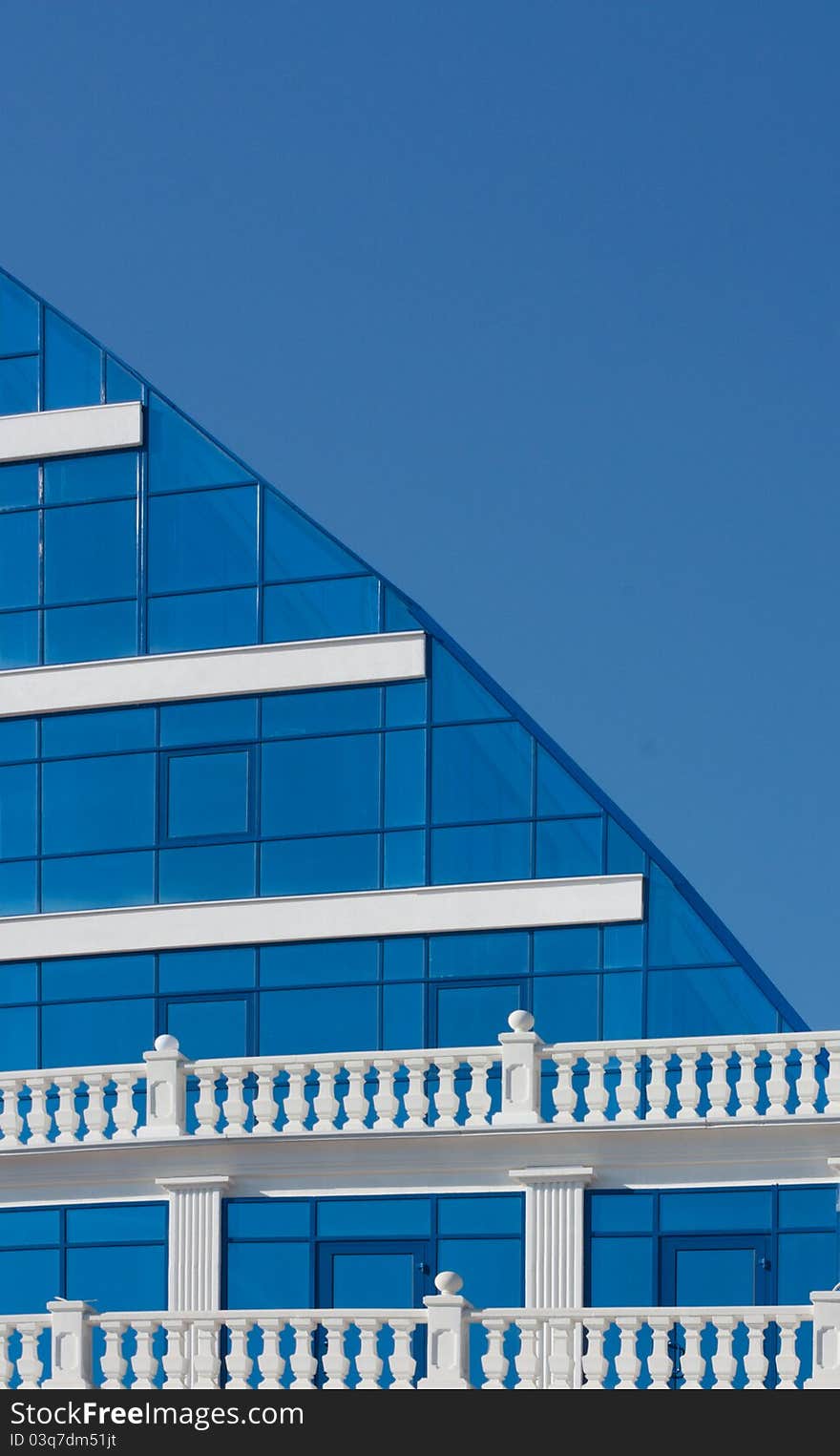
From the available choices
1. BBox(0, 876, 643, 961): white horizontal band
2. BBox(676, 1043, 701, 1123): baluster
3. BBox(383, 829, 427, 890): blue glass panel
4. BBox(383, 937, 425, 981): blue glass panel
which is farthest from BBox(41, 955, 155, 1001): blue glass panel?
BBox(676, 1043, 701, 1123): baluster

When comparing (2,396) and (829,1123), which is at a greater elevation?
(2,396)

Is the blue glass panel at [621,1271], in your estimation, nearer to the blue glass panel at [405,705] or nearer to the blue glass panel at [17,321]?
the blue glass panel at [405,705]

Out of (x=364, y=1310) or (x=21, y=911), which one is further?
(x=21, y=911)

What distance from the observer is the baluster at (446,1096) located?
2691cm

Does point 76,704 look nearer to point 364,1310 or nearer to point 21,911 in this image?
point 21,911

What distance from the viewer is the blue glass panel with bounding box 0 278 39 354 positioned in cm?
3319

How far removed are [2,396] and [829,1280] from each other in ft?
50.2

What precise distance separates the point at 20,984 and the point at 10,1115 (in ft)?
11.8

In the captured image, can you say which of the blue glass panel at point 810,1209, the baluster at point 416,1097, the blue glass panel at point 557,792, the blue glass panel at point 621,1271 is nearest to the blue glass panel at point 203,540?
the blue glass panel at point 557,792

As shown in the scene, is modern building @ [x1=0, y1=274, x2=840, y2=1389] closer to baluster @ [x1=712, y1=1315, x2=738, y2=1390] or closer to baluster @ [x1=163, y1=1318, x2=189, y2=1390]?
baluster @ [x1=163, y1=1318, x2=189, y2=1390]

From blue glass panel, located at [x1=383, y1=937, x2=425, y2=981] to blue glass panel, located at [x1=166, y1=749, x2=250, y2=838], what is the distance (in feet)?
7.76

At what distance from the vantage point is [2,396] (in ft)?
109
